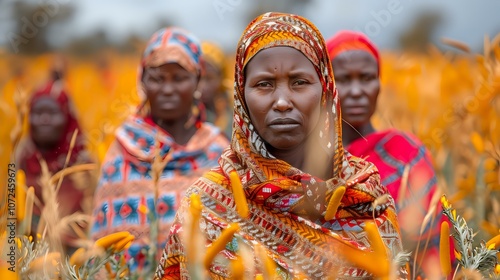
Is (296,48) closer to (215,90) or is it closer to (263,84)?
(263,84)

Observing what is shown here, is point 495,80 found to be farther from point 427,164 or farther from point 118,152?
point 118,152

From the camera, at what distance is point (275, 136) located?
8.45 ft

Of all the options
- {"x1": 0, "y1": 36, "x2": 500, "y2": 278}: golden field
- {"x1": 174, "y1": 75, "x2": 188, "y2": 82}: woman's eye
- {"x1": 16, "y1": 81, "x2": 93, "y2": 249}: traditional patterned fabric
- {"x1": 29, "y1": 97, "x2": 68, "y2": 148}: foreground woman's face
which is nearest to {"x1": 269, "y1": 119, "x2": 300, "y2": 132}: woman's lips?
{"x1": 0, "y1": 36, "x2": 500, "y2": 278}: golden field

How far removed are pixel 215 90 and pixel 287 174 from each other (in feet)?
16.4

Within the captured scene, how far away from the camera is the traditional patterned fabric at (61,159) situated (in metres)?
5.82

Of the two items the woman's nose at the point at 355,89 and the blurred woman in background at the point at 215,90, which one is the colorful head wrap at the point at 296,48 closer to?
the woman's nose at the point at 355,89

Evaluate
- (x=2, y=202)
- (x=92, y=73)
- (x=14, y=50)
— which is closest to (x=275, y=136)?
(x=2, y=202)

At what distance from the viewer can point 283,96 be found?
257 cm

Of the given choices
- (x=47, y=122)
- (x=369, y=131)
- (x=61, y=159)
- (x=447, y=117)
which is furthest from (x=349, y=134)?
(x=47, y=122)

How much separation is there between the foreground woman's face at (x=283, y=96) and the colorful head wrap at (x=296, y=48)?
0.08ft

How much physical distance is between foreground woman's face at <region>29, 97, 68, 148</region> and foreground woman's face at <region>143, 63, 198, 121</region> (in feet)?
6.38

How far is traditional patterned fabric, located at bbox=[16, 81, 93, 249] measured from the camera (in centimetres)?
582

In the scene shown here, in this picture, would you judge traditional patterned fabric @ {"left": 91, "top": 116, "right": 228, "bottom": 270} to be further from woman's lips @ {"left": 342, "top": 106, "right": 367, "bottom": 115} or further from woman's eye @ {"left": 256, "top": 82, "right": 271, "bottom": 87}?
woman's eye @ {"left": 256, "top": 82, "right": 271, "bottom": 87}

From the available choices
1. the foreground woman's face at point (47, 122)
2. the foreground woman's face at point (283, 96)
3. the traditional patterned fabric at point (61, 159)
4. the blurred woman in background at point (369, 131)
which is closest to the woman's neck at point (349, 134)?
the blurred woman in background at point (369, 131)
